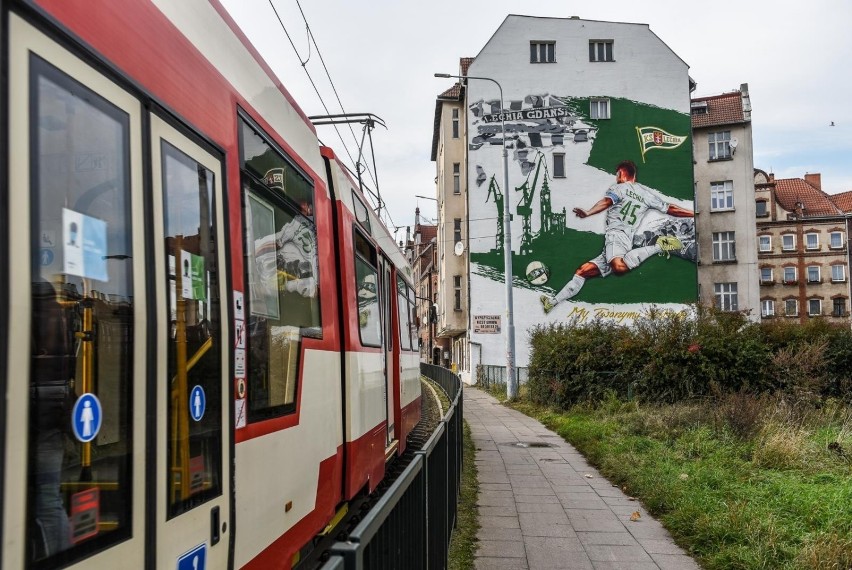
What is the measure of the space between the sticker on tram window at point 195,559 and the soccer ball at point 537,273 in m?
40.1

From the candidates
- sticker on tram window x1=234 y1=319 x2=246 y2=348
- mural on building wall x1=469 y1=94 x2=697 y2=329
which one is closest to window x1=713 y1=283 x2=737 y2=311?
mural on building wall x1=469 y1=94 x2=697 y2=329

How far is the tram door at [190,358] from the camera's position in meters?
3.10

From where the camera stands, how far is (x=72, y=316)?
2.51 m

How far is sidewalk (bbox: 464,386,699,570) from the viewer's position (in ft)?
22.7

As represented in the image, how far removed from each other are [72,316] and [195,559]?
1301 millimetres

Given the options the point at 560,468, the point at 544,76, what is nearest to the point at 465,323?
the point at 544,76

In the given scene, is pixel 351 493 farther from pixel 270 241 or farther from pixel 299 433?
pixel 270 241

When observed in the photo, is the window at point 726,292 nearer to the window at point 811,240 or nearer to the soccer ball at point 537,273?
the soccer ball at point 537,273

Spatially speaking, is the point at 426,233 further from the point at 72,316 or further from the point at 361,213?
the point at 72,316

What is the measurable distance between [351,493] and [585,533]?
97.5 inches

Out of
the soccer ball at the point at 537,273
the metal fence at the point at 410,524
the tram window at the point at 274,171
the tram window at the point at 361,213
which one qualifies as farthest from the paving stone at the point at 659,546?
the soccer ball at the point at 537,273

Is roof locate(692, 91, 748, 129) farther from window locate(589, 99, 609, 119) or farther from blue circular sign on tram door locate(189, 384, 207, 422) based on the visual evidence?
blue circular sign on tram door locate(189, 384, 207, 422)

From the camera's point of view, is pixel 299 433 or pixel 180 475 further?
pixel 299 433

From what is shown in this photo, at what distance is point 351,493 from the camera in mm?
6898
